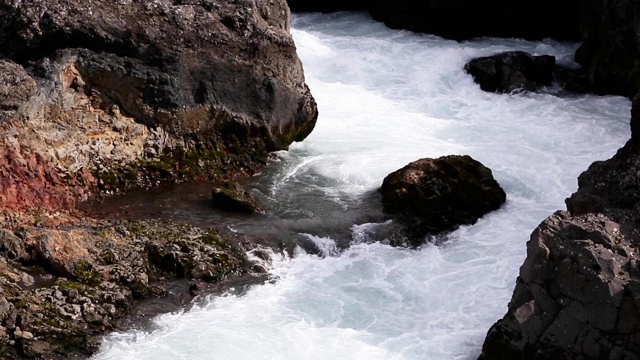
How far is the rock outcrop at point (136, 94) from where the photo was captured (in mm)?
14891

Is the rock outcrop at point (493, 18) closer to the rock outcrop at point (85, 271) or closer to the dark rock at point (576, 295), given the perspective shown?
the rock outcrop at point (85, 271)

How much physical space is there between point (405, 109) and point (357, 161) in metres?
4.35

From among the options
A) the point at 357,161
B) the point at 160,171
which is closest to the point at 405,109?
the point at 357,161

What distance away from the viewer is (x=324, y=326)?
1295 cm

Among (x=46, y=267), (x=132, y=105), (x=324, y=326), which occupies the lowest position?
(x=324, y=326)

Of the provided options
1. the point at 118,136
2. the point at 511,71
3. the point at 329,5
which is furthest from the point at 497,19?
the point at 118,136

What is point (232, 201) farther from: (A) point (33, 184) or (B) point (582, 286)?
(B) point (582, 286)

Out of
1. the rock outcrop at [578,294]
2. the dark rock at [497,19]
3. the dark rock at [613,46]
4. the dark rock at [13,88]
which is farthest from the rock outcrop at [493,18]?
the rock outcrop at [578,294]

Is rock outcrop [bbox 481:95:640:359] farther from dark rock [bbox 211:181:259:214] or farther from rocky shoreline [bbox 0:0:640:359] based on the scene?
dark rock [bbox 211:181:259:214]

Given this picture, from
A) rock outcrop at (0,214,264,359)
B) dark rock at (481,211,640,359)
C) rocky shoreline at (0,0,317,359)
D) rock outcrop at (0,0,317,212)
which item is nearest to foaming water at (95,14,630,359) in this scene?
rock outcrop at (0,214,264,359)

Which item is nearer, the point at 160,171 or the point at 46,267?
the point at 46,267

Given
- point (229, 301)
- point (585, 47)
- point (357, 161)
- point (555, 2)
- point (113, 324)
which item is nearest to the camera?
point (113, 324)

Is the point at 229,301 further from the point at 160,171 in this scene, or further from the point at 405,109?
the point at 405,109

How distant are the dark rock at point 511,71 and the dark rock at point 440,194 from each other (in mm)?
7679
